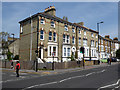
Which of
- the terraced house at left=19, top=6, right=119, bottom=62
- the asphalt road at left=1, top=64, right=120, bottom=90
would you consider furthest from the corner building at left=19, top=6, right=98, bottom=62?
the asphalt road at left=1, top=64, right=120, bottom=90

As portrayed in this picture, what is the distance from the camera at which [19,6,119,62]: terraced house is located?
85.5 ft

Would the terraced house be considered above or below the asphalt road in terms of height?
above

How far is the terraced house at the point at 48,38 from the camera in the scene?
26.0 meters

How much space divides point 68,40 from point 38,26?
9027 mm

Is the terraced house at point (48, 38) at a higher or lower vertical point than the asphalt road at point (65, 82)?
higher

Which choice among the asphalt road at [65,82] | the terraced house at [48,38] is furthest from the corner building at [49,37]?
the asphalt road at [65,82]

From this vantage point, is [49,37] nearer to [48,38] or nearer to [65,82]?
[48,38]

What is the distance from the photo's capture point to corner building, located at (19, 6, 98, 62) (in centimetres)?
2612

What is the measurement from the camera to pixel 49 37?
91.0ft

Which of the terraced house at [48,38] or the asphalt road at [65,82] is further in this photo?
the terraced house at [48,38]

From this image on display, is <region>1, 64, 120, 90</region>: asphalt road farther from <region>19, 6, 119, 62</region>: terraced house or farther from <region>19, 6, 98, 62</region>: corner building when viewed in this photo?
<region>19, 6, 98, 62</region>: corner building

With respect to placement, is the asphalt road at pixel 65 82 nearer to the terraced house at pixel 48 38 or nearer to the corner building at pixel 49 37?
the terraced house at pixel 48 38

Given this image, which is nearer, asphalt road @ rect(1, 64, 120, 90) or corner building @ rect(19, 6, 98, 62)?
asphalt road @ rect(1, 64, 120, 90)

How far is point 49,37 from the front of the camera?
27750 millimetres
